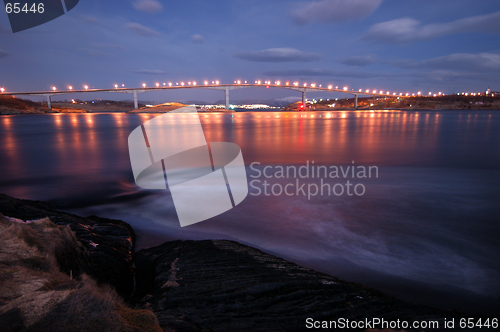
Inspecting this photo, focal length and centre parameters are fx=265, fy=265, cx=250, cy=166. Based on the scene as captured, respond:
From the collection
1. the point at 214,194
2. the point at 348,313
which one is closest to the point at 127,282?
the point at 348,313

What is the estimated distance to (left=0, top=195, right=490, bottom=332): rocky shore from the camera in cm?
173

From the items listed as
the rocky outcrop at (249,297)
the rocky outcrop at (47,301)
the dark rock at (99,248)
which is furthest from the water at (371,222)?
the rocky outcrop at (47,301)

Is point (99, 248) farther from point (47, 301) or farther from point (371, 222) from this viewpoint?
point (371, 222)

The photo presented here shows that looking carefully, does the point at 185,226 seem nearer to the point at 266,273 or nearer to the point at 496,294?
the point at 266,273

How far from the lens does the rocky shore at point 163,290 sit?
1.73 meters

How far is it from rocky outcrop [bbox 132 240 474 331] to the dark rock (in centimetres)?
24

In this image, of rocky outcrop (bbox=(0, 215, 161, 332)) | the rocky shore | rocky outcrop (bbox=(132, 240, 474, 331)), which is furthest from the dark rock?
rocky outcrop (bbox=(0, 215, 161, 332))

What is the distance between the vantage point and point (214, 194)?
680 centimetres

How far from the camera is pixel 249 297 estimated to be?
275 centimetres

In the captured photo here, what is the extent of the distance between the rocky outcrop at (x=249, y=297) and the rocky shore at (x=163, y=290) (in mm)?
10

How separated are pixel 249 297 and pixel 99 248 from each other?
236cm

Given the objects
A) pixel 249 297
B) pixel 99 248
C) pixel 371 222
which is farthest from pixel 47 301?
pixel 371 222

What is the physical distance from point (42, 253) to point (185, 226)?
8.68 ft

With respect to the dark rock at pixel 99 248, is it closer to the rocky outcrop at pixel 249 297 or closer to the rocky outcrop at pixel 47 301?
the rocky outcrop at pixel 249 297
